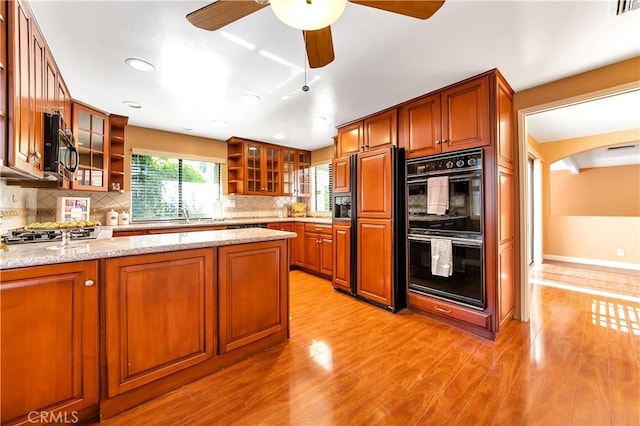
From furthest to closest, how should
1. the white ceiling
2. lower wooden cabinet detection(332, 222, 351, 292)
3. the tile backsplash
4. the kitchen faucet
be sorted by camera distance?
the kitchen faucet
lower wooden cabinet detection(332, 222, 351, 292)
the tile backsplash
the white ceiling

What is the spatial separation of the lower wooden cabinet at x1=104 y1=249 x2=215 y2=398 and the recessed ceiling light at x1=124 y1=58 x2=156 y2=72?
172cm

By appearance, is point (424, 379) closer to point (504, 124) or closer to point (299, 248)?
point (504, 124)

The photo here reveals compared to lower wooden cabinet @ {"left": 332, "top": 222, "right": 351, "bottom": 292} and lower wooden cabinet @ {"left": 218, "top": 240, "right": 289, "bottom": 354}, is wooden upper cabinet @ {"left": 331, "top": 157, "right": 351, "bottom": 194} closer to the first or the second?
lower wooden cabinet @ {"left": 332, "top": 222, "right": 351, "bottom": 292}

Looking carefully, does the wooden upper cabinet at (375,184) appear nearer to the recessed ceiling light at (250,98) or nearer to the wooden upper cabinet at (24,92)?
the recessed ceiling light at (250,98)

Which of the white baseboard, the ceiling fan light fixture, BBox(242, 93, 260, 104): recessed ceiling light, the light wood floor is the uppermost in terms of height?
BBox(242, 93, 260, 104): recessed ceiling light

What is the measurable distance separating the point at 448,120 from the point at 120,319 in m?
3.10

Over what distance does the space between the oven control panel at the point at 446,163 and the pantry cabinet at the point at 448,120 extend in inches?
2.6

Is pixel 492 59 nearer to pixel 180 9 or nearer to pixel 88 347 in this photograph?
pixel 180 9

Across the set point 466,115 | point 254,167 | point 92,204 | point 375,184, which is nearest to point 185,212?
point 92,204

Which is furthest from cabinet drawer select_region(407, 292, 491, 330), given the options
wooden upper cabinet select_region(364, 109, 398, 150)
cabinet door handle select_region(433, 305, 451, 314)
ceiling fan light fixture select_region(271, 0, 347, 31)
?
ceiling fan light fixture select_region(271, 0, 347, 31)

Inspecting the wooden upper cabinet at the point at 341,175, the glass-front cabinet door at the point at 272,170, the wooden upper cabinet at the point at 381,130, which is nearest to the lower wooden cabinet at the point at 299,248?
the glass-front cabinet door at the point at 272,170

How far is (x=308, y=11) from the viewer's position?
108cm

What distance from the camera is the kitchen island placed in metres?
1.24

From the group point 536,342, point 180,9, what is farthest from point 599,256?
point 180,9
